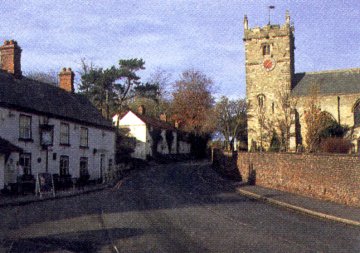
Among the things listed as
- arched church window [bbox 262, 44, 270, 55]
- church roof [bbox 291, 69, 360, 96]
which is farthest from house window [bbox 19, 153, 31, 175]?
arched church window [bbox 262, 44, 270, 55]

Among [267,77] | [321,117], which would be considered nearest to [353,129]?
[321,117]

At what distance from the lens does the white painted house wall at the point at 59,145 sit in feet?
88.0

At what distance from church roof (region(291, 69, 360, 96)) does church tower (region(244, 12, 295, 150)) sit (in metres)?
1.36

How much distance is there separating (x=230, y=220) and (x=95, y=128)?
25047 millimetres

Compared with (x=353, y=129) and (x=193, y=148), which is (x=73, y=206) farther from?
(x=193, y=148)

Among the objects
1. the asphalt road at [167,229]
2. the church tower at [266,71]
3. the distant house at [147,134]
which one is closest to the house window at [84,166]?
the asphalt road at [167,229]

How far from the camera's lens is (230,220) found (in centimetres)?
1533

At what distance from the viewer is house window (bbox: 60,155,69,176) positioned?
32.5 m

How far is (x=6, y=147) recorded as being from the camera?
24.6 m

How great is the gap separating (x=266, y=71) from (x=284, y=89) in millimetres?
3255

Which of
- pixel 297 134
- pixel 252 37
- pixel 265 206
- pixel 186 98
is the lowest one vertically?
pixel 265 206

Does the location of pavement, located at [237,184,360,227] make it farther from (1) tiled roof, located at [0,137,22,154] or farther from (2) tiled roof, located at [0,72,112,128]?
(2) tiled roof, located at [0,72,112,128]

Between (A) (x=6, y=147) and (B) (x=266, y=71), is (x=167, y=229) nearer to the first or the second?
(A) (x=6, y=147)

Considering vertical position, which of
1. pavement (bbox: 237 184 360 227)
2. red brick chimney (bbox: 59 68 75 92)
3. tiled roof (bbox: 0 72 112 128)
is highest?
red brick chimney (bbox: 59 68 75 92)
